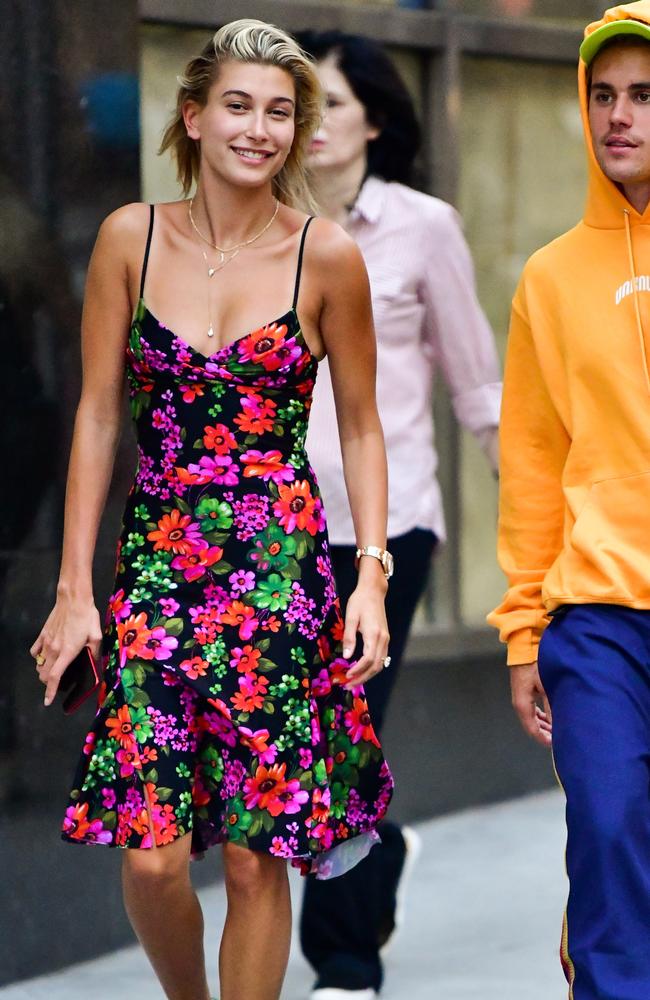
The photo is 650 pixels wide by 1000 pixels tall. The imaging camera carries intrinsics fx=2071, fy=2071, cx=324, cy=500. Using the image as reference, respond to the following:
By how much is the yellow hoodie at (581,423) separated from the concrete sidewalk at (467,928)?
5.28 feet

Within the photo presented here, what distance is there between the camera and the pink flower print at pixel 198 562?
3.93 metres

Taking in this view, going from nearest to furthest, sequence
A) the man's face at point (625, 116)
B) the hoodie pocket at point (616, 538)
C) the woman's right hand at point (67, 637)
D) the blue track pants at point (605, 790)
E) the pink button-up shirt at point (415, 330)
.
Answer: the blue track pants at point (605, 790), the hoodie pocket at point (616, 538), the man's face at point (625, 116), the woman's right hand at point (67, 637), the pink button-up shirt at point (415, 330)

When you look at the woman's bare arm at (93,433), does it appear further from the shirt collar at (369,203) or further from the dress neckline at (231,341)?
the shirt collar at (369,203)

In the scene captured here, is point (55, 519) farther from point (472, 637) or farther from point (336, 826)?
point (472, 637)

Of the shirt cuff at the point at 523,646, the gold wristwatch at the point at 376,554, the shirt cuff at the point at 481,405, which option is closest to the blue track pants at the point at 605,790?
the shirt cuff at the point at 523,646

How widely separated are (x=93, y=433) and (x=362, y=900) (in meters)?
1.64

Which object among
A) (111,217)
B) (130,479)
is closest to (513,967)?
(130,479)

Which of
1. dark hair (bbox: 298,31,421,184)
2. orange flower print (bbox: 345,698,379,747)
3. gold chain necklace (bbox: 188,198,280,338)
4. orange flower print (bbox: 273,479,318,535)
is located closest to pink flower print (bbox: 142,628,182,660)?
orange flower print (bbox: 273,479,318,535)

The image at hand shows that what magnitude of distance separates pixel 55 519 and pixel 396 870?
1.26 meters

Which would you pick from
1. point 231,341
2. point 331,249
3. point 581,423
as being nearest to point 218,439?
point 231,341

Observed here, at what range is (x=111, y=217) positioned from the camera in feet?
13.5

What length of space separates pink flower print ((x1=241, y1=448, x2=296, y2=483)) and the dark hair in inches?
57.0

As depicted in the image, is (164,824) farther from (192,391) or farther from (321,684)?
(192,391)

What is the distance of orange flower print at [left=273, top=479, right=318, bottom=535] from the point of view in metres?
3.99
